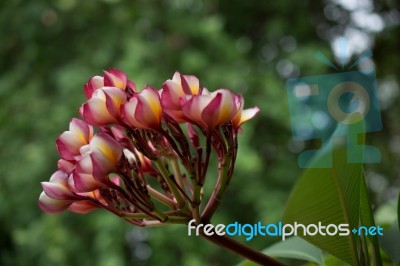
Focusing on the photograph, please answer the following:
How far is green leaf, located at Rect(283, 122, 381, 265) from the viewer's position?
35 centimetres

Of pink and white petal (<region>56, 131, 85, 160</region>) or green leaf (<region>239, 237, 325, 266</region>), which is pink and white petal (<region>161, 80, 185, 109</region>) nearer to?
pink and white petal (<region>56, 131, 85, 160</region>)

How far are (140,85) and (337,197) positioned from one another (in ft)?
5.62

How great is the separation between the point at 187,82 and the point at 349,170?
0.39ft

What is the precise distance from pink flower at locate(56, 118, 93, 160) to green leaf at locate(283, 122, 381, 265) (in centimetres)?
14

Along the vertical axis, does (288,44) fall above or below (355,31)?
below

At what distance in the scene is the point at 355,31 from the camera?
11.2ft

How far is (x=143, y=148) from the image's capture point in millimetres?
377

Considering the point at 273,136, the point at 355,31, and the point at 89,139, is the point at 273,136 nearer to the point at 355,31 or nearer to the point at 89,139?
the point at 355,31

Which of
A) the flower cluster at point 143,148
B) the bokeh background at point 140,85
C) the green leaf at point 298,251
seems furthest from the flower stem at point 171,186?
the bokeh background at point 140,85

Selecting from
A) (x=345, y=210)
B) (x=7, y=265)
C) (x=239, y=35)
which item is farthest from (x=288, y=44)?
(x=345, y=210)

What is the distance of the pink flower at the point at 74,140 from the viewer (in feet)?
1.30

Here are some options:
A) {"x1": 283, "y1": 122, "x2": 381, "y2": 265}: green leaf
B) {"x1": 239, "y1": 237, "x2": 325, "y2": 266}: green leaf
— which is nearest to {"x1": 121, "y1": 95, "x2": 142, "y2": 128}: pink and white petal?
{"x1": 283, "y1": 122, "x2": 381, "y2": 265}: green leaf

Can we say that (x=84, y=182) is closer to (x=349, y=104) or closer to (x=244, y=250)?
(x=244, y=250)

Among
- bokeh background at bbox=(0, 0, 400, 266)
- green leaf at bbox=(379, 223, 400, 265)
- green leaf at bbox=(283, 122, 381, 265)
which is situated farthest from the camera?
bokeh background at bbox=(0, 0, 400, 266)
